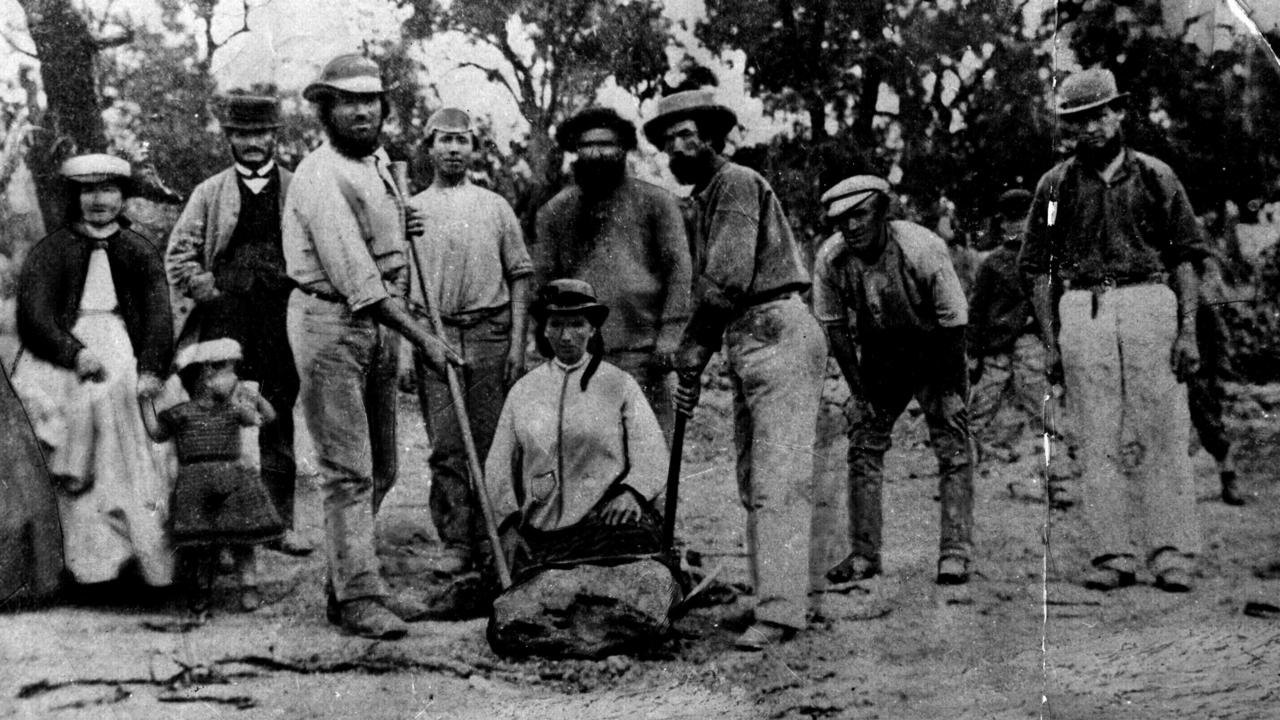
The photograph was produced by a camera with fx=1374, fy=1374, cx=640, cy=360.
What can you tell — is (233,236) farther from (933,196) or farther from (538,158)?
(933,196)

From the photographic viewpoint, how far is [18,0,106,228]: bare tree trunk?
5.61 meters

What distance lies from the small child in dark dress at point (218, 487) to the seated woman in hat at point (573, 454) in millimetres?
944

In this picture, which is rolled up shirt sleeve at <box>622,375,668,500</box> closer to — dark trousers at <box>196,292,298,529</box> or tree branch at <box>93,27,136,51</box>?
dark trousers at <box>196,292,298,529</box>

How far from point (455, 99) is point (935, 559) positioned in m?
2.74

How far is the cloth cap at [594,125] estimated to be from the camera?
5648 mm

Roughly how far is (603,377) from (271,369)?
1.33 metres

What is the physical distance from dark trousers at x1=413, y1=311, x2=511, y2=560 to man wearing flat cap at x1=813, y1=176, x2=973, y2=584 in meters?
1.35

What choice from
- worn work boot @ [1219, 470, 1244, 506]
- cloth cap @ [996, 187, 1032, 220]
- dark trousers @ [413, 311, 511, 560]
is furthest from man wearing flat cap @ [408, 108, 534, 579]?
worn work boot @ [1219, 470, 1244, 506]

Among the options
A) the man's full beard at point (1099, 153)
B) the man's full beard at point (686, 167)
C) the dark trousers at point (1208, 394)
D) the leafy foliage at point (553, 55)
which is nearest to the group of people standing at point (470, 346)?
the man's full beard at point (686, 167)

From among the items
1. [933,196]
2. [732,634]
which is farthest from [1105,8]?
[732,634]

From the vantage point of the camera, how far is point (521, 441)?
554cm

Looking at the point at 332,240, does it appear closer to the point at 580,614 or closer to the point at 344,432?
the point at 344,432

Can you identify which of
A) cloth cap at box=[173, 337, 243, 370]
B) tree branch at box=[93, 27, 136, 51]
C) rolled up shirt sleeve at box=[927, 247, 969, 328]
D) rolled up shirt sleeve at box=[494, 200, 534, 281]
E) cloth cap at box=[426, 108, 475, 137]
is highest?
tree branch at box=[93, 27, 136, 51]

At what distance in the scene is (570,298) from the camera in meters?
5.57
